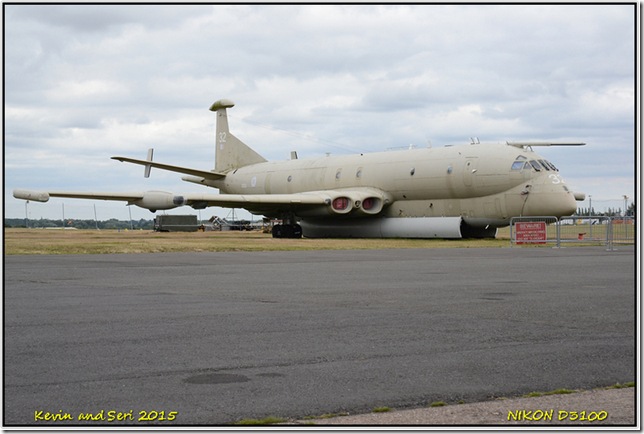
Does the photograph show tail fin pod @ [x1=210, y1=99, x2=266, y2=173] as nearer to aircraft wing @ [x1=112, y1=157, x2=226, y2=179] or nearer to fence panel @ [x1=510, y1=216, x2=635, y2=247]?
aircraft wing @ [x1=112, y1=157, x2=226, y2=179]

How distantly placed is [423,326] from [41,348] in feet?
11.6

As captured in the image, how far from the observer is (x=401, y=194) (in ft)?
131

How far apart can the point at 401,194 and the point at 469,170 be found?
4.15 meters

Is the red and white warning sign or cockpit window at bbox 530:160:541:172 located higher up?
cockpit window at bbox 530:160:541:172

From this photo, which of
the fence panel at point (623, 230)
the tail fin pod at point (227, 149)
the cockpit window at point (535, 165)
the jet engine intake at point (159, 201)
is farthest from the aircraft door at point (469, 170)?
the tail fin pod at point (227, 149)

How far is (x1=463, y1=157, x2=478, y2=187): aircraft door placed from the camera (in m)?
36.5

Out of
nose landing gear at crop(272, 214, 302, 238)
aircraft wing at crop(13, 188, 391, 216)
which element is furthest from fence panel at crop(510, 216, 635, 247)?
nose landing gear at crop(272, 214, 302, 238)

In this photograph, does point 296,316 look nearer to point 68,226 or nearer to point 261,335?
point 261,335

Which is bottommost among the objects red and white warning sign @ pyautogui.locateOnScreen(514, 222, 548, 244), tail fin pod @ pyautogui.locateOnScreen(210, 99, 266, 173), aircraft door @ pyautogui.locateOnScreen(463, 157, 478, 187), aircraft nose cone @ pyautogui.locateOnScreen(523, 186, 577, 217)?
red and white warning sign @ pyautogui.locateOnScreen(514, 222, 548, 244)

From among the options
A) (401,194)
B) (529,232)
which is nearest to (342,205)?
(401,194)

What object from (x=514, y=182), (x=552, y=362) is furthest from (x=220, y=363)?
(x=514, y=182)

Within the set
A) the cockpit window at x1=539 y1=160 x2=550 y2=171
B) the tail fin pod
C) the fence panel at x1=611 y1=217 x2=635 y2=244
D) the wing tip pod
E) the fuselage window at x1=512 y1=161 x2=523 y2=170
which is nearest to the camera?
the fence panel at x1=611 y1=217 x2=635 y2=244

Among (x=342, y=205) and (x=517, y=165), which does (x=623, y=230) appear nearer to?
(x=517, y=165)

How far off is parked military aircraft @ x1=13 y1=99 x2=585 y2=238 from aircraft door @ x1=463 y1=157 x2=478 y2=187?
46 mm
